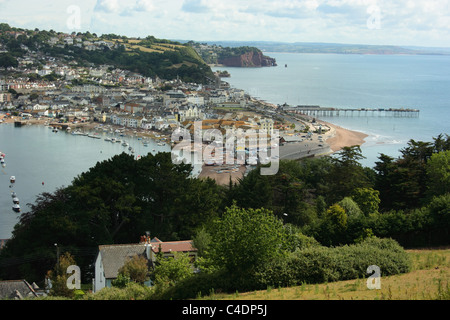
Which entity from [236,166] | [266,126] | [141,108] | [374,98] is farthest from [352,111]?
[236,166]

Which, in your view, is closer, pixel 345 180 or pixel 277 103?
pixel 345 180

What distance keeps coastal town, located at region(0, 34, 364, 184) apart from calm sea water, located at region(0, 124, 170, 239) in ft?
4.84

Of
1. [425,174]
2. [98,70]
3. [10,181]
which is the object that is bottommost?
[10,181]

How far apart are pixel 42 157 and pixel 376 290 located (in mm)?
16441

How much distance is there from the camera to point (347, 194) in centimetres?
885

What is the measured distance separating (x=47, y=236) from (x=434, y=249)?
5.21 metres

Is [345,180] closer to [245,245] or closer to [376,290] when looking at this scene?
[245,245]

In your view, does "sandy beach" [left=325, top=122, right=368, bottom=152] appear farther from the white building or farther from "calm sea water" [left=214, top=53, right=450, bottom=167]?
the white building

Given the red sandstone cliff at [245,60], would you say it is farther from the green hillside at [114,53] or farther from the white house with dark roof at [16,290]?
the white house with dark roof at [16,290]

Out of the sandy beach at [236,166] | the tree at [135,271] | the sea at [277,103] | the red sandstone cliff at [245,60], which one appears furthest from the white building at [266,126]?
the red sandstone cliff at [245,60]

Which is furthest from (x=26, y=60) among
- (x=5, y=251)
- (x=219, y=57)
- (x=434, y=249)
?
(x=434, y=249)

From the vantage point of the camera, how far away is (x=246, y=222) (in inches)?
163

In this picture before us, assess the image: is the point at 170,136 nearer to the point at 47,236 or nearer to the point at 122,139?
the point at 122,139

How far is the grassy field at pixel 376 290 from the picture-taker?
3.20 metres
